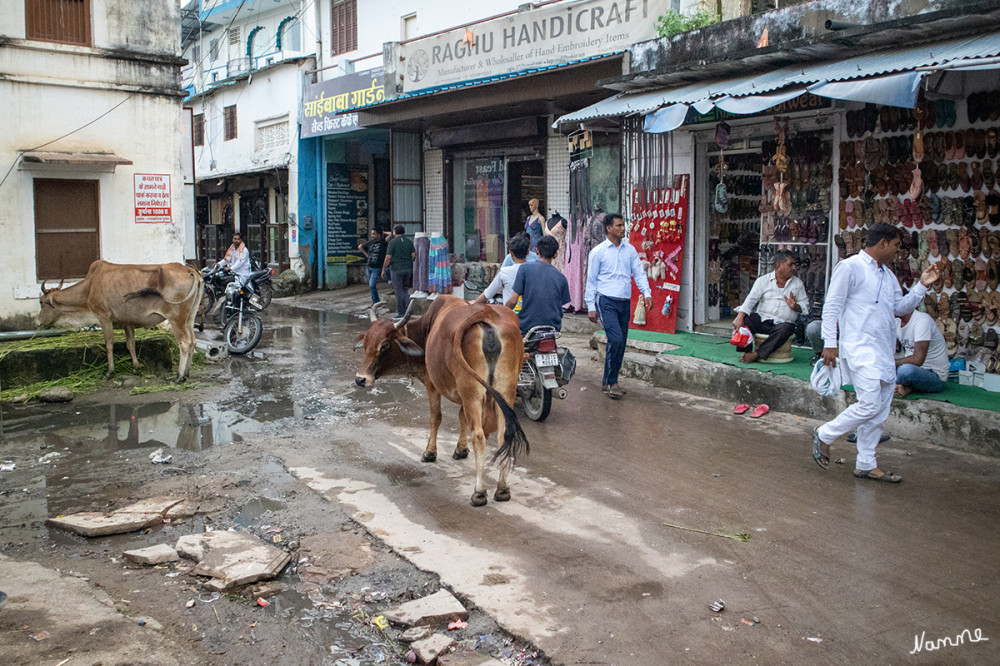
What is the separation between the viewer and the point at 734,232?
1127 centimetres

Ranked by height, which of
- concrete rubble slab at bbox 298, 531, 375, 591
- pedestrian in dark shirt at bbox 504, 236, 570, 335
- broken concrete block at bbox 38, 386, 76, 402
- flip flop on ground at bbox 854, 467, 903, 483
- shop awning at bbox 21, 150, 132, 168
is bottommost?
concrete rubble slab at bbox 298, 531, 375, 591

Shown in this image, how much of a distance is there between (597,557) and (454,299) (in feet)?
8.37

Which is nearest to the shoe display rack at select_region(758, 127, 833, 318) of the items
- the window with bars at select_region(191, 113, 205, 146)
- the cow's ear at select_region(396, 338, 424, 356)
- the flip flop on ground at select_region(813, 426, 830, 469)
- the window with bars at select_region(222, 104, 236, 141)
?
the flip flop on ground at select_region(813, 426, 830, 469)

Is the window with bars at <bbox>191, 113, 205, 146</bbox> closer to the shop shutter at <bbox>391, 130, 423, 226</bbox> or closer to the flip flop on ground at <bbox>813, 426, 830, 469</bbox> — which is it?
the shop shutter at <bbox>391, 130, 423, 226</bbox>

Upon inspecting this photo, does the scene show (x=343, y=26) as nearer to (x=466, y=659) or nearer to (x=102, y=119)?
(x=102, y=119)

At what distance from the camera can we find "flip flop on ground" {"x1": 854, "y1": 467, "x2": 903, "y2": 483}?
607 centimetres

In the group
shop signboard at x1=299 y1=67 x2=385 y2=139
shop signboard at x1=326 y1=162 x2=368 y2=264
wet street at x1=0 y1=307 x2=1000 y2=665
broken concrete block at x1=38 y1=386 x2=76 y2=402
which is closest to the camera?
wet street at x1=0 y1=307 x2=1000 y2=665

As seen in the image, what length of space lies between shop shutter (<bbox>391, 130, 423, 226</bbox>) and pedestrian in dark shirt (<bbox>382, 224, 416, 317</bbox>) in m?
2.30

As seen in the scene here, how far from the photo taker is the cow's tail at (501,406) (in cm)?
558

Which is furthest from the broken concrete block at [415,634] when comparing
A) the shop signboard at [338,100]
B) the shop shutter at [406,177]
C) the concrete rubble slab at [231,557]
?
the shop shutter at [406,177]

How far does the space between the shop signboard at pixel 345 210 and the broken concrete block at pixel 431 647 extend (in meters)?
19.0

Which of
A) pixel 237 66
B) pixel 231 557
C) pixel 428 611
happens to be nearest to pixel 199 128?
pixel 237 66

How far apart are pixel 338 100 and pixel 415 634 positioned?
17.3 meters

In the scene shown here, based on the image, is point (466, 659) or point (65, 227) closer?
point (466, 659)
